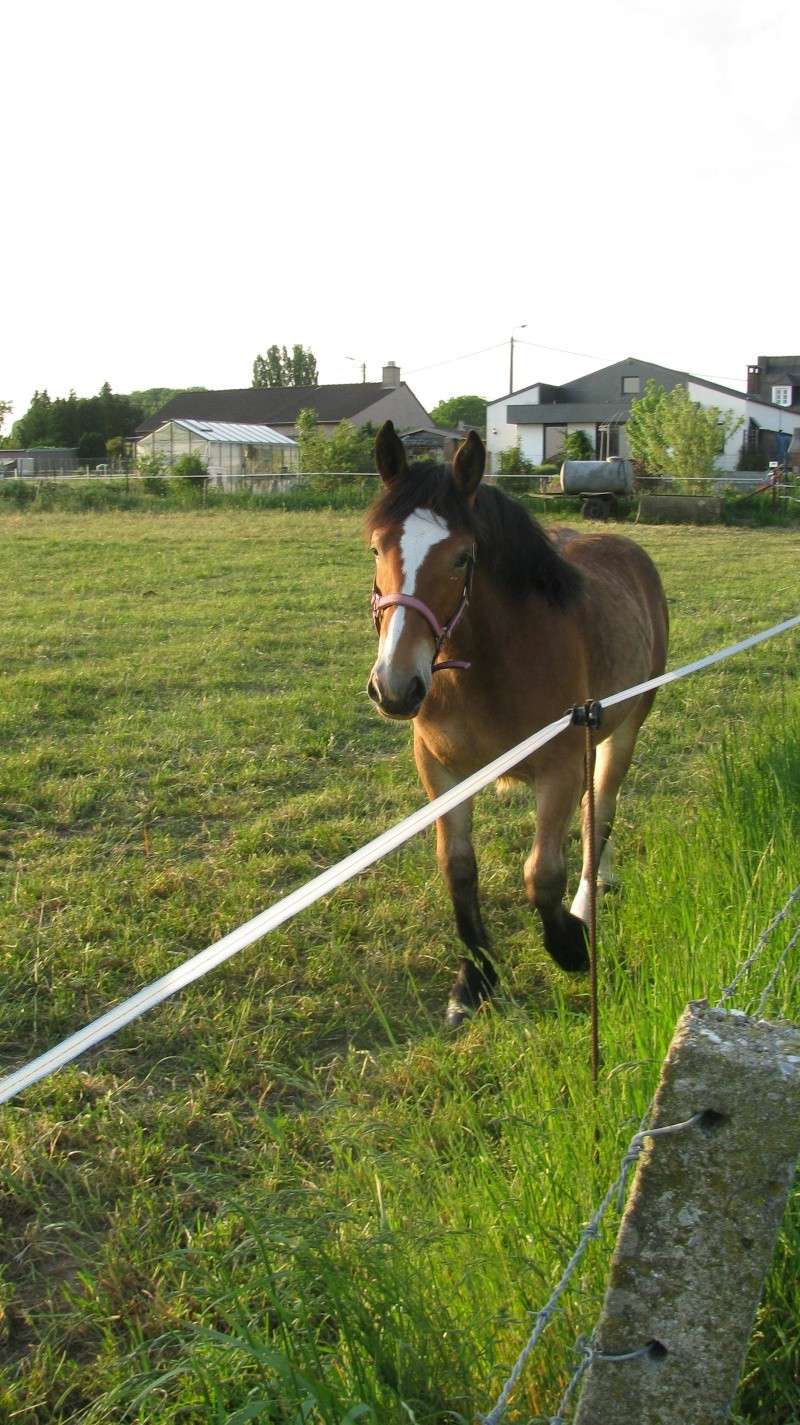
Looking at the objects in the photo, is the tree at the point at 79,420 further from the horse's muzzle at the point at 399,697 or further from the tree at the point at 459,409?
the horse's muzzle at the point at 399,697

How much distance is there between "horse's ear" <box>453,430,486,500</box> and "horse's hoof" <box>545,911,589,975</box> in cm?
146

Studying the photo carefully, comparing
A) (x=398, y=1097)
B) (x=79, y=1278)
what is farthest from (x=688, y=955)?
(x=79, y=1278)

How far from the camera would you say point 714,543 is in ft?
70.1

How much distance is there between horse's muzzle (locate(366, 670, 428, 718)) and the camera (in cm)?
320

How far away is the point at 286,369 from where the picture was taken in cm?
11094

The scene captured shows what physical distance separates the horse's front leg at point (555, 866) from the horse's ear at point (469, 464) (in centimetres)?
97

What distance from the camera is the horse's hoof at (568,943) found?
3.84m

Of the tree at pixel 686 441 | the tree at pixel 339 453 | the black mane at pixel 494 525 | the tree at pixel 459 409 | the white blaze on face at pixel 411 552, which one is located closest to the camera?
the white blaze on face at pixel 411 552

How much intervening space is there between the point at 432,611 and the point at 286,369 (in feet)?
371

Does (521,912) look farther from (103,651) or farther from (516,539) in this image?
(103,651)

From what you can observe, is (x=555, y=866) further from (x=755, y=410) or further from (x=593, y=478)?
(x=755, y=410)

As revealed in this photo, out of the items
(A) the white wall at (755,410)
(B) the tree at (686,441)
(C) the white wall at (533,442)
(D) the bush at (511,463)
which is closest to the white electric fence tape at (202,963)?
(B) the tree at (686,441)

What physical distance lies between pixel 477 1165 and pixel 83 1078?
1.41m

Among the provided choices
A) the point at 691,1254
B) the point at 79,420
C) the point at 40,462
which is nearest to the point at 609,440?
the point at 40,462
